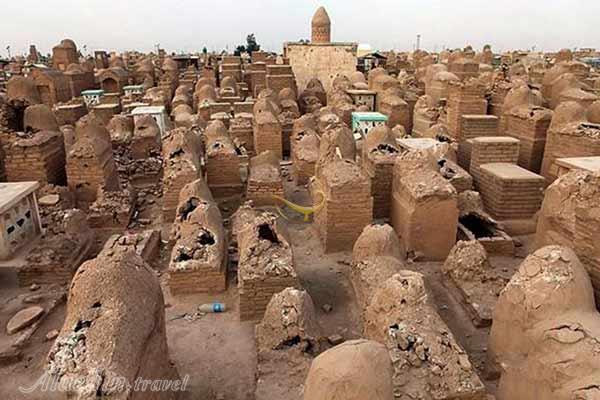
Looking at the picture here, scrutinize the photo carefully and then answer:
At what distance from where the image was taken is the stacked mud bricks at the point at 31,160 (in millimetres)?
9922

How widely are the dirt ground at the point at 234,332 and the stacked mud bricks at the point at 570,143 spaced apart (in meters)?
3.18

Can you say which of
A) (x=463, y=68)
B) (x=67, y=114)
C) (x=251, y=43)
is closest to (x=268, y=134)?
(x=67, y=114)

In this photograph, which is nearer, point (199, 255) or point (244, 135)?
point (199, 255)

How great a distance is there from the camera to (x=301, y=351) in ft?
16.7

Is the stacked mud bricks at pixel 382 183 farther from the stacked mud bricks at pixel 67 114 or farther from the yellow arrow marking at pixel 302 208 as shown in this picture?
the stacked mud bricks at pixel 67 114

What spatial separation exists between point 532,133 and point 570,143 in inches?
49.7

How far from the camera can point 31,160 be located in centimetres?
1006

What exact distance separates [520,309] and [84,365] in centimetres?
416

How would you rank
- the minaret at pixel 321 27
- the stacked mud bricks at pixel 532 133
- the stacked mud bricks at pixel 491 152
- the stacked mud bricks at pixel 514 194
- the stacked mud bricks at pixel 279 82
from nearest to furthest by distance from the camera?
1. the stacked mud bricks at pixel 514 194
2. the stacked mud bricks at pixel 491 152
3. the stacked mud bricks at pixel 532 133
4. the stacked mud bricks at pixel 279 82
5. the minaret at pixel 321 27

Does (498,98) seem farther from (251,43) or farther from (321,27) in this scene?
(251,43)

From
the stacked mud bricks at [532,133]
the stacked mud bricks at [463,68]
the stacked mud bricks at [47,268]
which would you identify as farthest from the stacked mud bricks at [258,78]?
the stacked mud bricks at [47,268]

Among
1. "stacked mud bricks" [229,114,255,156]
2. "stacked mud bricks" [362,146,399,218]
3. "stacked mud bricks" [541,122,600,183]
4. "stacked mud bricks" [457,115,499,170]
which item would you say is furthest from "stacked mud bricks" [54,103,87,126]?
"stacked mud bricks" [541,122,600,183]

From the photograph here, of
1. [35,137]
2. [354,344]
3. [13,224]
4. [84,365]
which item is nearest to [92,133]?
[35,137]

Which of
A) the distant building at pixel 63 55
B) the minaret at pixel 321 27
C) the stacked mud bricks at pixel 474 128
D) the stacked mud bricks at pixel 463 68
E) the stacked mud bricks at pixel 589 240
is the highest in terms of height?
the minaret at pixel 321 27
